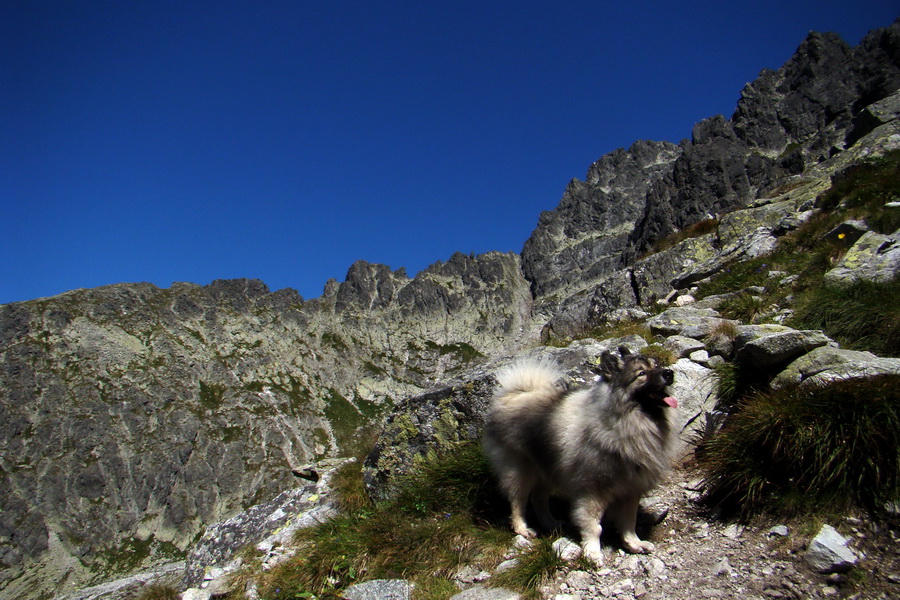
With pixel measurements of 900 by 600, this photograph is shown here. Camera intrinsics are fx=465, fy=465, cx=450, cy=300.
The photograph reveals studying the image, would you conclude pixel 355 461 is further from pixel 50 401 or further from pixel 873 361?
pixel 50 401

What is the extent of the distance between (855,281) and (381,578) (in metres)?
9.69

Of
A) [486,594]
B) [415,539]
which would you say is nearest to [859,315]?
[486,594]

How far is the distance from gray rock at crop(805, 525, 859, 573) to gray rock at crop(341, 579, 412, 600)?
416 centimetres

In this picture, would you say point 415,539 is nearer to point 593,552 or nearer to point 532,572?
point 532,572

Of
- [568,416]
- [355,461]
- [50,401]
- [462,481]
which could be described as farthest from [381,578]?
[50,401]

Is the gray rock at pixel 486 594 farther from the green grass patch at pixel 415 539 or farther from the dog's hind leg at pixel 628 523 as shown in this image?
the dog's hind leg at pixel 628 523

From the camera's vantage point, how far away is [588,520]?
5551 millimetres

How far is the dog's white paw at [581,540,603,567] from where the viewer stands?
5274 mm

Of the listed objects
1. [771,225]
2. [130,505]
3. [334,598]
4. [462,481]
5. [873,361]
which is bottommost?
[130,505]

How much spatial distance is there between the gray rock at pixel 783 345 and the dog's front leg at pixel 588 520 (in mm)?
3284

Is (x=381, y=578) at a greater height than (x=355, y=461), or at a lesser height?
lesser

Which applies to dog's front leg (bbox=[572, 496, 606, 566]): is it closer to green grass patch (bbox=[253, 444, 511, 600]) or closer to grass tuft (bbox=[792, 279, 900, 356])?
green grass patch (bbox=[253, 444, 511, 600])

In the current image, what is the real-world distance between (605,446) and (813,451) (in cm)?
203

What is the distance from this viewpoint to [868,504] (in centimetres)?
422
